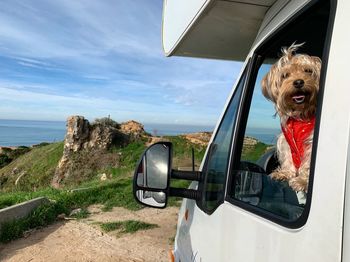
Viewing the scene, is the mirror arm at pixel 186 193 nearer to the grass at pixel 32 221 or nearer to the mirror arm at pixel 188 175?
the mirror arm at pixel 188 175

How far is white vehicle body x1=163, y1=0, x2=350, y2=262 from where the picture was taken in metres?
1.11

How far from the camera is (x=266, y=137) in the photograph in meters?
2.24

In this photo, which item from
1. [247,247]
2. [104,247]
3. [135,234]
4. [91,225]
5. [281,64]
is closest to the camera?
[247,247]

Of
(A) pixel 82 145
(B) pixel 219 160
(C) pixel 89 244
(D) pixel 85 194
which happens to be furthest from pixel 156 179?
(A) pixel 82 145

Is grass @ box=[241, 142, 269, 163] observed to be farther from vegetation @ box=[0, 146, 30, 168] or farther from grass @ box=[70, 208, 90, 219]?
vegetation @ box=[0, 146, 30, 168]

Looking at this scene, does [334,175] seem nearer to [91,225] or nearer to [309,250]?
[309,250]

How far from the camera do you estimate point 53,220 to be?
7.74 metres

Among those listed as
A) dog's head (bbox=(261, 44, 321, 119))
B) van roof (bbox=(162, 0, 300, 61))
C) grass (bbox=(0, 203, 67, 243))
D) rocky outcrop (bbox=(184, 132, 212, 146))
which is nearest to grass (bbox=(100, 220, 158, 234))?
grass (bbox=(0, 203, 67, 243))

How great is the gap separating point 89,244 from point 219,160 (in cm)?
460

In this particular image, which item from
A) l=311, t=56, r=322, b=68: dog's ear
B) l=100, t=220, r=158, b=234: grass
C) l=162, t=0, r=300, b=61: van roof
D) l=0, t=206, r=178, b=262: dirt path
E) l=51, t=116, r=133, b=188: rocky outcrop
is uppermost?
l=162, t=0, r=300, b=61: van roof

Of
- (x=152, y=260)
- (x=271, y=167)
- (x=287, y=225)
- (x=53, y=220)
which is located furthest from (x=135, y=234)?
(x=287, y=225)

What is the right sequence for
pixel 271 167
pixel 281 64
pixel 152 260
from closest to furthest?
pixel 281 64, pixel 271 167, pixel 152 260

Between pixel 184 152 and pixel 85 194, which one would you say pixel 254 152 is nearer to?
pixel 85 194

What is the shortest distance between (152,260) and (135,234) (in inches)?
47.9
